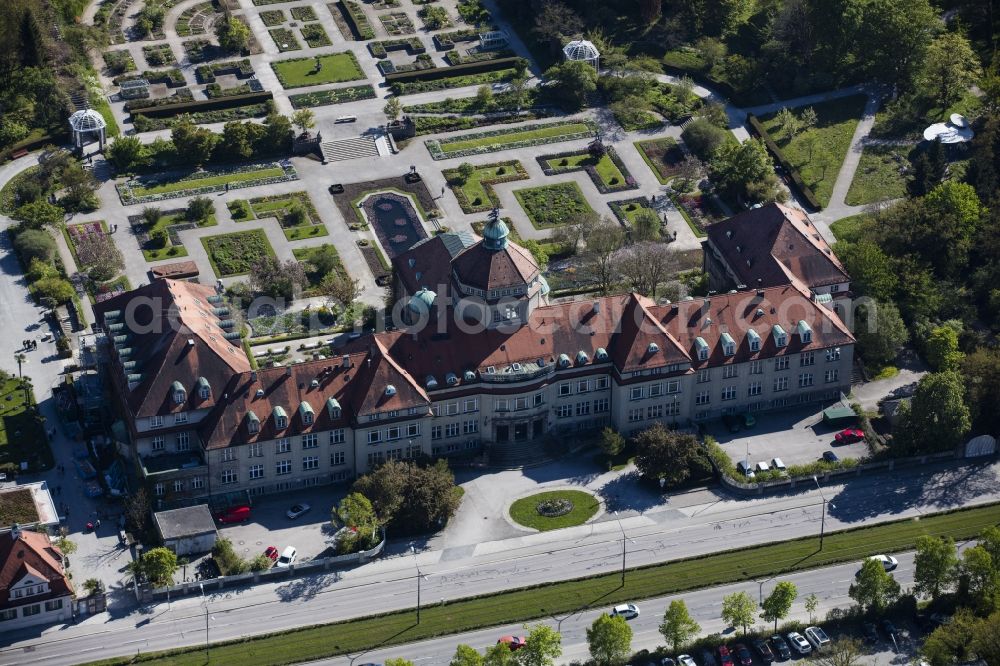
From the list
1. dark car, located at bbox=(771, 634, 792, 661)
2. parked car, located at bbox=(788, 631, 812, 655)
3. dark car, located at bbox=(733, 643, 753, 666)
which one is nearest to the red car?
dark car, located at bbox=(733, 643, 753, 666)

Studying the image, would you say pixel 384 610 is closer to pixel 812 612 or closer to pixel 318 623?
pixel 318 623

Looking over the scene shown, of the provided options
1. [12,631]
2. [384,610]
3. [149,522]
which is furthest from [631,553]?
[12,631]

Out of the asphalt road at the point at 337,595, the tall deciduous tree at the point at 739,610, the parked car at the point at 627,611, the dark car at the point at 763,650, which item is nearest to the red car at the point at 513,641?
the asphalt road at the point at 337,595

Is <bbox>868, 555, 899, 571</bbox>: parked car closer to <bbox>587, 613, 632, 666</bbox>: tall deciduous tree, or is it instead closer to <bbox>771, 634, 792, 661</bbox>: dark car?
<bbox>771, 634, 792, 661</bbox>: dark car

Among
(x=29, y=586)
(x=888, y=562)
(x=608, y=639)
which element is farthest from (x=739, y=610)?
(x=29, y=586)

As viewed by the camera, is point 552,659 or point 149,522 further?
point 149,522

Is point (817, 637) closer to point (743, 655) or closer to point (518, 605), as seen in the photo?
point (743, 655)
